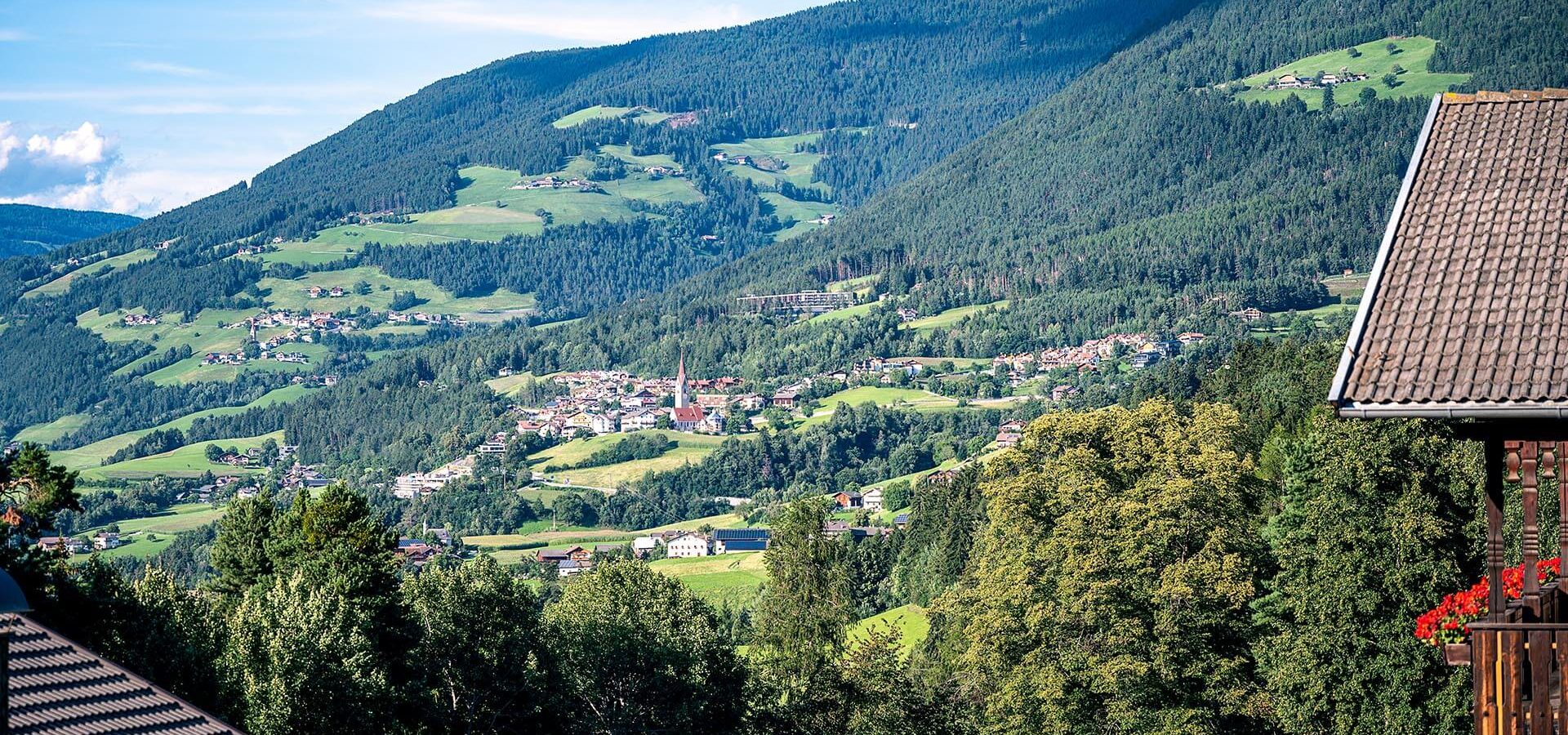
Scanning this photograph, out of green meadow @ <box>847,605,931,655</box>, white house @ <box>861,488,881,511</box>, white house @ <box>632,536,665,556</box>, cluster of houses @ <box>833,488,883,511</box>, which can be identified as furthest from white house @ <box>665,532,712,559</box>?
green meadow @ <box>847,605,931,655</box>

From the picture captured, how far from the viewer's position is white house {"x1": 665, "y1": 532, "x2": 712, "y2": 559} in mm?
144875

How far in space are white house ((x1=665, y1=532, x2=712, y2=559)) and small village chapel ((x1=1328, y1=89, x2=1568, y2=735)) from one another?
5237 inches

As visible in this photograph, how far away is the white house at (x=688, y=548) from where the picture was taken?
14488cm

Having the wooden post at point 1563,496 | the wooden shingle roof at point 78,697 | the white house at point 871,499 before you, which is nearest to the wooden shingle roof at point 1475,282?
the wooden post at point 1563,496

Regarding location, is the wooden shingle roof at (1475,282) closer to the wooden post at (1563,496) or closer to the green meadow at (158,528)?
the wooden post at (1563,496)

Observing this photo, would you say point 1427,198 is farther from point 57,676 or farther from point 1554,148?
point 57,676

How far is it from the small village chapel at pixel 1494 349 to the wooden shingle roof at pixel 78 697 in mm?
13814

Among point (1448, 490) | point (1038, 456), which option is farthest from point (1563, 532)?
point (1038, 456)

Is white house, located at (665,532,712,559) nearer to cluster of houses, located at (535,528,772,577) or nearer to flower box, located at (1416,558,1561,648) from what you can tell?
cluster of houses, located at (535,528,772,577)

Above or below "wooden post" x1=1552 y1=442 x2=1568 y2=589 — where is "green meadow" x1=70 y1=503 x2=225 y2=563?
below

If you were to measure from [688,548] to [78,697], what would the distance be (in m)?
127

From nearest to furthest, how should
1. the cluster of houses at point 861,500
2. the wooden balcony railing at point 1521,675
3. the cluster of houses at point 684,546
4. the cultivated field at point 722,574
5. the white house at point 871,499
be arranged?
the wooden balcony railing at point 1521,675
the cultivated field at point 722,574
the cluster of houses at point 684,546
the white house at point 871,499
the cluster of houses at point 861,500

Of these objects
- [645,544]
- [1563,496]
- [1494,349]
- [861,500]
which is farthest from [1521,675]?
[861,500]

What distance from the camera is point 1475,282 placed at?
11297mm
